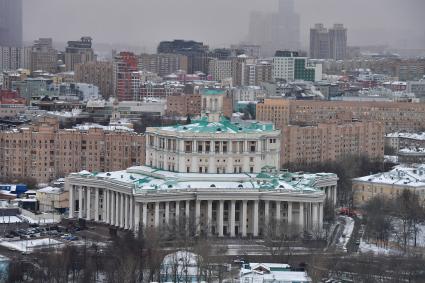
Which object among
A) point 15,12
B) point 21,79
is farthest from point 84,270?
point 15,12

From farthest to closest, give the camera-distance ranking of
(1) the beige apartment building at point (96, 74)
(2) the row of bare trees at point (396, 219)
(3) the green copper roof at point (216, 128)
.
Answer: (1) the beige apartment building at point (96, 74)
(3) the green copper roof at point (216, 128)
(2) the row of bare trees at point (396, 219)

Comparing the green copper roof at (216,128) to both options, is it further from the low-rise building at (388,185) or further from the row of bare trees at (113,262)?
the row of bare trees at (113,262)

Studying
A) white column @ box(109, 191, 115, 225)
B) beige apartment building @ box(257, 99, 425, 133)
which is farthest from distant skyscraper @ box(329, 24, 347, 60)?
white column @ box(109, 191, 115, 225)

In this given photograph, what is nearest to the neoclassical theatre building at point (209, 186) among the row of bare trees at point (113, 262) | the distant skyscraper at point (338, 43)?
the row of bare trees at point (113, 262)

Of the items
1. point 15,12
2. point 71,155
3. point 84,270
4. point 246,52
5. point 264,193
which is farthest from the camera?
point 246,52

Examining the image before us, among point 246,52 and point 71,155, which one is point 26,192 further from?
point 246,52

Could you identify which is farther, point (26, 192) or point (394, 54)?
point (394, 54)
